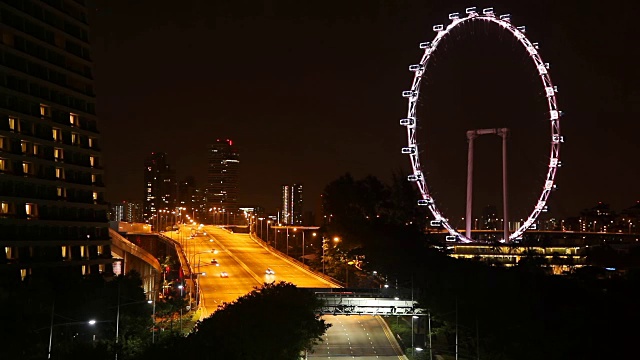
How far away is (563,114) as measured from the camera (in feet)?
371

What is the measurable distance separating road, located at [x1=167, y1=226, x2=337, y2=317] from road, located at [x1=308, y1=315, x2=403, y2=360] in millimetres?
15225

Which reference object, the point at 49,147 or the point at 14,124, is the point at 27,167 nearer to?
the point at 49,147

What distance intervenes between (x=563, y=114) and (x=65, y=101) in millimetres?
57093

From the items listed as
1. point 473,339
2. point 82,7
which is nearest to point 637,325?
point 473,339

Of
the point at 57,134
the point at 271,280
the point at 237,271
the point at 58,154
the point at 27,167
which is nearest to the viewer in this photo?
the point at 27,167

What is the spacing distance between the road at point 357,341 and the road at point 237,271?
1523 cm

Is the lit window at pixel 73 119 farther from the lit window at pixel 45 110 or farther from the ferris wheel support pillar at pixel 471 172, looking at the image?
the ferris wheel support pillar at pixel 471 172

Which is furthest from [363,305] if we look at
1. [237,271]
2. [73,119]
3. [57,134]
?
[237,271]

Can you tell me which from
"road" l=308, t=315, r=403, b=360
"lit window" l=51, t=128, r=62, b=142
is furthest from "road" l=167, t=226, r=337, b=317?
"lit window" l=51, t=128, r=62, b=142

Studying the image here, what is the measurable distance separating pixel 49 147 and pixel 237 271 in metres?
58.7

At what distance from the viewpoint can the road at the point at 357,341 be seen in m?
83.5

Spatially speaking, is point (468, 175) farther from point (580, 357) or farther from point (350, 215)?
point (580, 357)

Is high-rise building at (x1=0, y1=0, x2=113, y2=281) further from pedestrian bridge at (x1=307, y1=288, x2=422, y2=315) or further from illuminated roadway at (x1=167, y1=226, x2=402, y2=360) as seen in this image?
pedestrian bridge at (x1=307, y1=288, x2=422, y2=315)

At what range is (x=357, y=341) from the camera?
90.4 m
